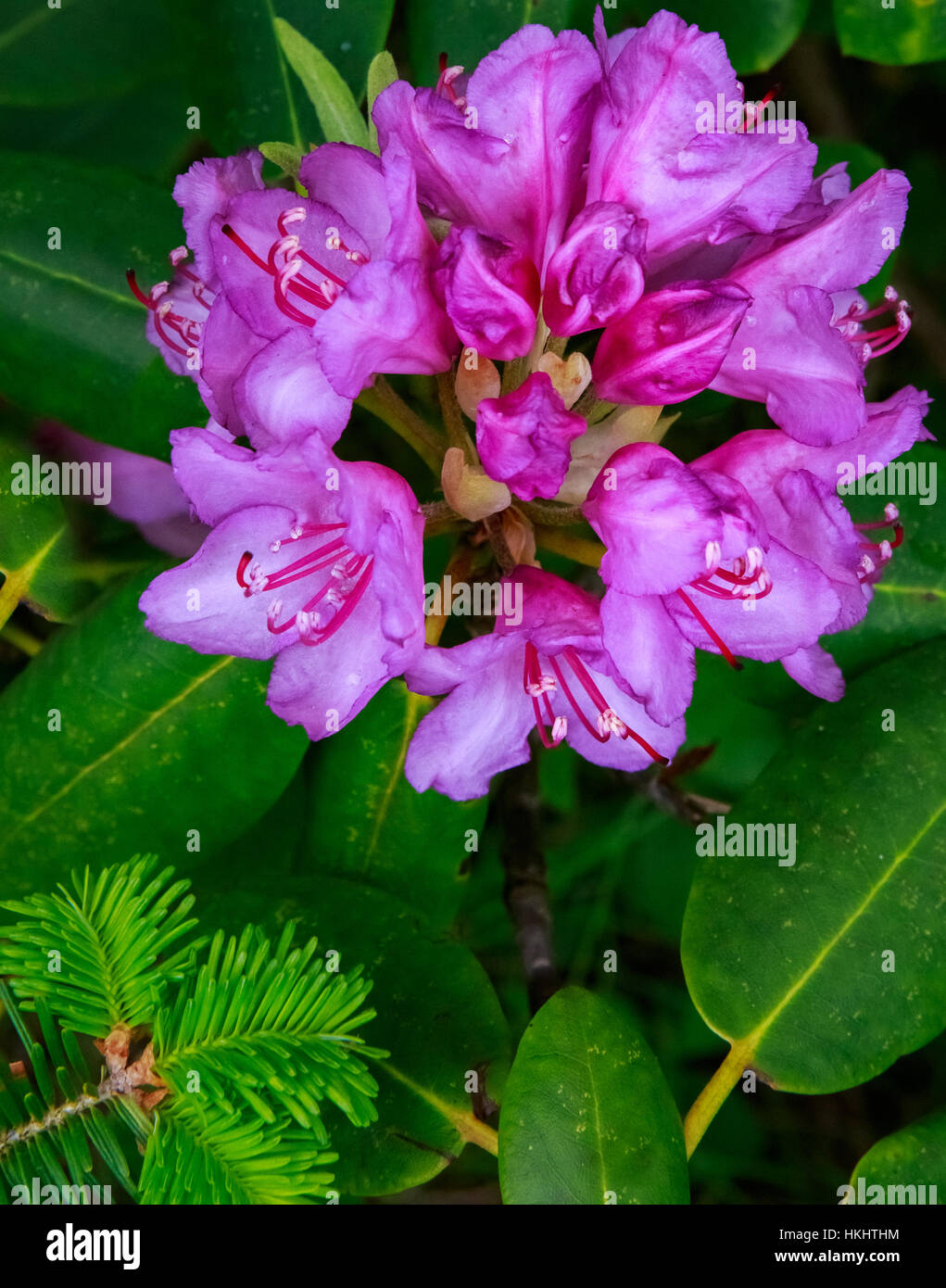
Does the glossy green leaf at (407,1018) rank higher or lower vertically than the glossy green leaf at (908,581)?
lower

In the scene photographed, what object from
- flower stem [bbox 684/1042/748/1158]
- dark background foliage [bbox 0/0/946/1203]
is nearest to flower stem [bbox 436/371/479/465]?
dark background foliage [bbox 0/0/946/1203]

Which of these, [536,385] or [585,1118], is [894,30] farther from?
[585,1118]

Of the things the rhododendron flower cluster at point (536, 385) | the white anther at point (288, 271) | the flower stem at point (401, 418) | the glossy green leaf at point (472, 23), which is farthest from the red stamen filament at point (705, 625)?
the glossy green leaf at point (472, 23)

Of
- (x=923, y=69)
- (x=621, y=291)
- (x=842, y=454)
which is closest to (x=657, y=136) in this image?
(x=621, y=291)

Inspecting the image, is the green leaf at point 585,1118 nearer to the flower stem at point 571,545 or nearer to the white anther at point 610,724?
the white anther at point 610,724
